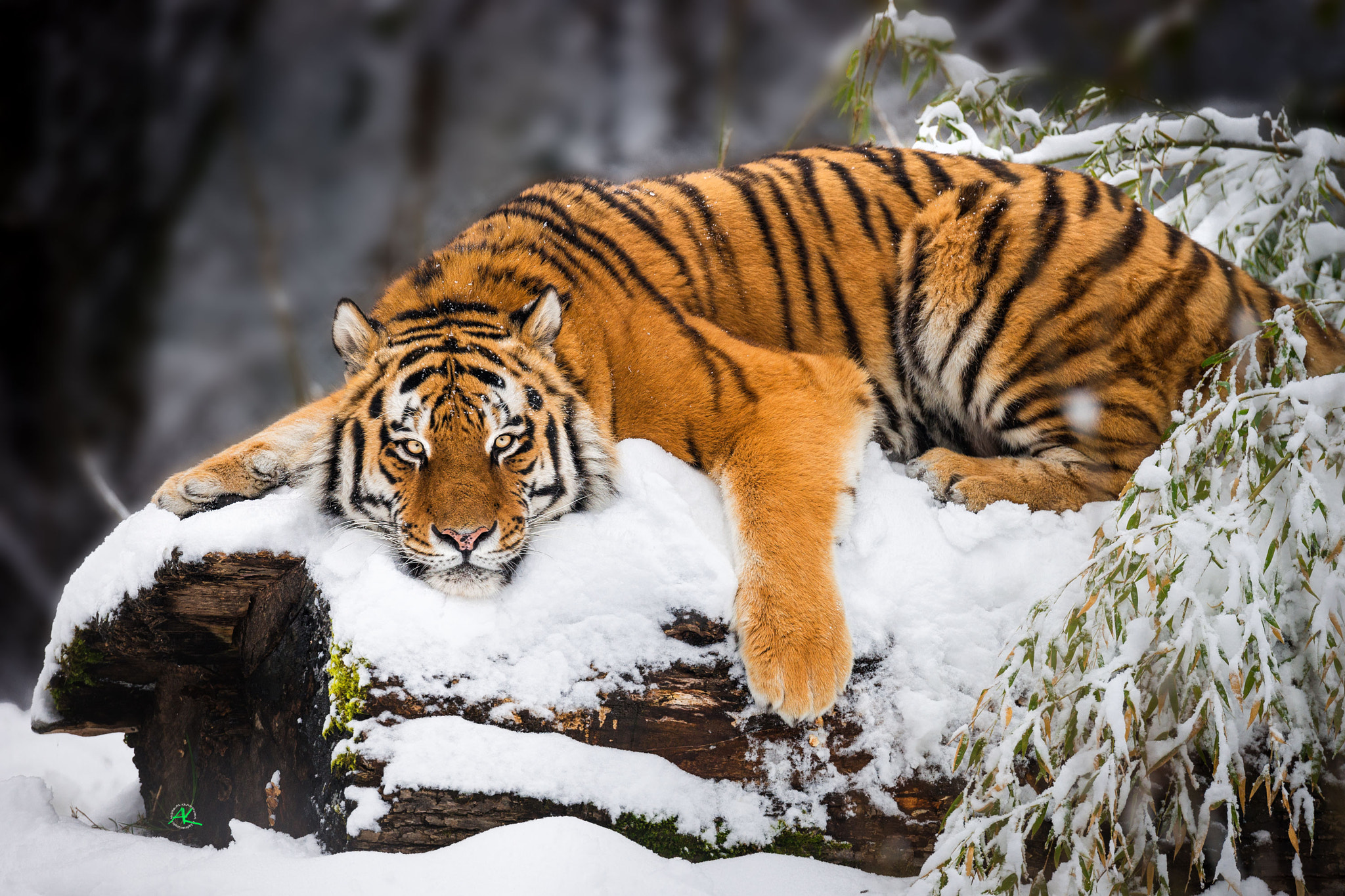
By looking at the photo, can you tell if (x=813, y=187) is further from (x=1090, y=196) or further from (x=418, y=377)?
(x=418, y=377)

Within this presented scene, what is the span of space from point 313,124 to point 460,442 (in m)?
1.07

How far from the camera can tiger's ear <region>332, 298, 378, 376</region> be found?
7.19 feet

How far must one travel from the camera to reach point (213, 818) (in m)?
2.46

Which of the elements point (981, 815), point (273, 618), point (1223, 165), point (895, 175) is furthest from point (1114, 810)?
point (1223, 165)

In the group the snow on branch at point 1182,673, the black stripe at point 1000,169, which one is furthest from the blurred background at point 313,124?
the snow on branch at point 1182,673

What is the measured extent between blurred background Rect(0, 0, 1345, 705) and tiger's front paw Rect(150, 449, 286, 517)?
47 cm

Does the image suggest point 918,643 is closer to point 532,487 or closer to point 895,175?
point 532,487

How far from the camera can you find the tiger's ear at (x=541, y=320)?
2.22m

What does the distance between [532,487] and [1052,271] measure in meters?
1.69

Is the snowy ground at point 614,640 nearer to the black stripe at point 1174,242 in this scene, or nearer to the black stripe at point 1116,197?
the black stripe at point 1174,242

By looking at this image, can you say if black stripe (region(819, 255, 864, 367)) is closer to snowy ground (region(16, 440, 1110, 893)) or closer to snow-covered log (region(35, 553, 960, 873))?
snowy ground (region(16, 440, 1110, 893))

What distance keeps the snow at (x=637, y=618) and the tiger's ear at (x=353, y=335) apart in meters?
0.40

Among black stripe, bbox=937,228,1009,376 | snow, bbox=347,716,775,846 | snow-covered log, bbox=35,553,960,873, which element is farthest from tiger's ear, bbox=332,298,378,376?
black stripe, bbox=937,228,1009,376

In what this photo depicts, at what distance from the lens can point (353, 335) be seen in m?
2.23
